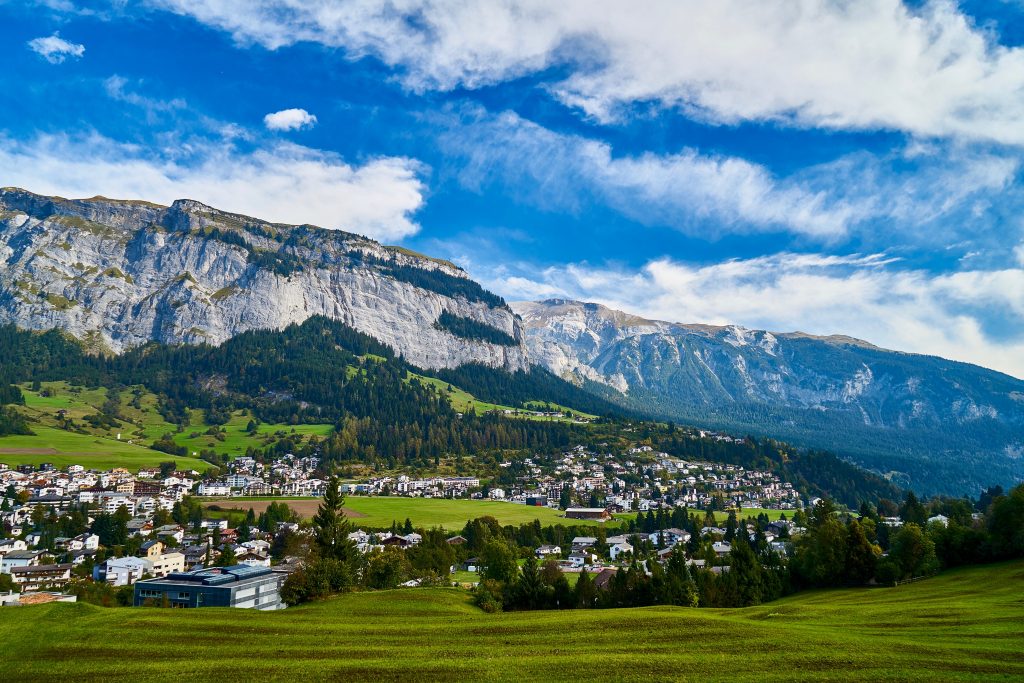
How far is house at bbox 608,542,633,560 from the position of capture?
99688 mm

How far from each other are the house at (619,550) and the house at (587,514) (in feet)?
112

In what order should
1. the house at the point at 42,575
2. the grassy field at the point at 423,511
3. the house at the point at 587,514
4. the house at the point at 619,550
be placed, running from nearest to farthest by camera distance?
the house at the point at 42,575 < the house at the point at 619,550 < the grassy field at the point at 423,511 < the house at the point at 587,514

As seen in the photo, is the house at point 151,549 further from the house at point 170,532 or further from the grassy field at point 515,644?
the grassy field at point 515,644

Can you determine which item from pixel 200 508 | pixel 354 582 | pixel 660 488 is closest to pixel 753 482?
pixel 660 488

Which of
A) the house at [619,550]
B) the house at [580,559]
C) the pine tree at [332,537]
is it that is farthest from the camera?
the house at [619,550]

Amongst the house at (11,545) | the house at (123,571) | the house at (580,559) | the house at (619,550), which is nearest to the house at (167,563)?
the house at (123,571)

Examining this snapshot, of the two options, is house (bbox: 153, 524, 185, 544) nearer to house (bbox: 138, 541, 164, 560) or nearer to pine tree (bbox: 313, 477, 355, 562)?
house (bbox: 138, 541, 164, 560)

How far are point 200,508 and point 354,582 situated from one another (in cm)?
8963

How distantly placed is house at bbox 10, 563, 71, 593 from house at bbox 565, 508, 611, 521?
311ft

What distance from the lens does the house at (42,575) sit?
80.4 meters

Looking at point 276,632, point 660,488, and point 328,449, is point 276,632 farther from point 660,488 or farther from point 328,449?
point 328,449

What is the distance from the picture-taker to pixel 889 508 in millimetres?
136375

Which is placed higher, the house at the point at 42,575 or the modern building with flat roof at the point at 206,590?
the modern building with flat roof at the point at 206,590

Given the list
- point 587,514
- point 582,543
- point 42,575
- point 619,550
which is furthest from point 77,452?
point 619,550
